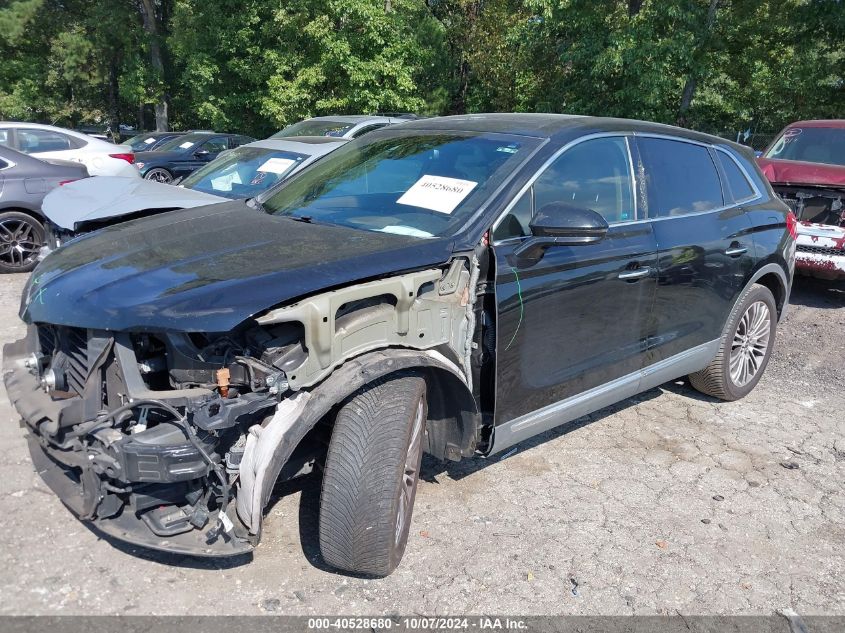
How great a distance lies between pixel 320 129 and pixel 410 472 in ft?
28.7

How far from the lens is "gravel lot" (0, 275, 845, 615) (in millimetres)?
2926

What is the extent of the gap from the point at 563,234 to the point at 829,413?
3.08m

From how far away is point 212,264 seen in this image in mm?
2846

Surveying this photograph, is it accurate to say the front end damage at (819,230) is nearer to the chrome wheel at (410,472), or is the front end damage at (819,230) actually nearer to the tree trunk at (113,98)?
the chrome wheel at (410,472)

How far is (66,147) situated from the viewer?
10469mm

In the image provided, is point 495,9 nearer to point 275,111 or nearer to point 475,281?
point 275,111

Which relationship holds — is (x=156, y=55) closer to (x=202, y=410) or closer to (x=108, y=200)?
(x=108, y=200)

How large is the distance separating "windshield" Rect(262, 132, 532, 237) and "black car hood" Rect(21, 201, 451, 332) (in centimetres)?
20

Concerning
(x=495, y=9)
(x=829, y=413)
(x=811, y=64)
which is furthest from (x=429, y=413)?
(x=495, y=9)

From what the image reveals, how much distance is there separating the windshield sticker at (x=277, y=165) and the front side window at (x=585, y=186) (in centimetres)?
425

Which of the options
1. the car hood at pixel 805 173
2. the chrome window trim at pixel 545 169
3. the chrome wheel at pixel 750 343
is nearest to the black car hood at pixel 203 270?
the chrome window trim at pixel 545 169

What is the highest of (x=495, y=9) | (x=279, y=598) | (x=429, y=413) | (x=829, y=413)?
(x=495, y=9)

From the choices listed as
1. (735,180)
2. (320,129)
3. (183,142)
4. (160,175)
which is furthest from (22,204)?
(183,142)

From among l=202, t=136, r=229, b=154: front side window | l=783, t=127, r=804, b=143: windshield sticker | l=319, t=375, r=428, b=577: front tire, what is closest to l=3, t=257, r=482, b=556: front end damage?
l=319, t=375, r=428, b=577: front tire
